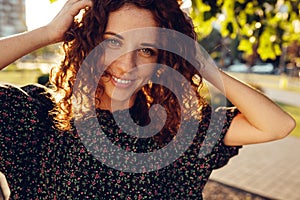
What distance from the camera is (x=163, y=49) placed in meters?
1.61

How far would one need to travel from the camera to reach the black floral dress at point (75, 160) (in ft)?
5.03

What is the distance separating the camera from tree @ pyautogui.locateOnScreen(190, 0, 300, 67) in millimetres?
2916

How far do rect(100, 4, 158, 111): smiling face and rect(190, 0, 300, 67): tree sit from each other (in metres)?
0.85

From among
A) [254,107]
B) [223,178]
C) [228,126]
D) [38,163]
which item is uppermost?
[254,107]

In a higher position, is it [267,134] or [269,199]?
[267,134]

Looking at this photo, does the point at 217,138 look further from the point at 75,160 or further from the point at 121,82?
the point at 75,160

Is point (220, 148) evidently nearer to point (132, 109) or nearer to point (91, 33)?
point (132, 109)

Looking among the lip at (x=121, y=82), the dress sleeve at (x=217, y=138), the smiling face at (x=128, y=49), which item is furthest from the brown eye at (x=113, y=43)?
the dress sleeve at (x=217, y=138)

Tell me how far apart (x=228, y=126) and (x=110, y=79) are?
0.61 metres

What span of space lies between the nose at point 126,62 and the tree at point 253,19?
3.00ft

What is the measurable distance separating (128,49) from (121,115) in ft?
1.09

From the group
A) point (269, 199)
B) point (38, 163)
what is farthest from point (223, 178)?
point (38, 163)

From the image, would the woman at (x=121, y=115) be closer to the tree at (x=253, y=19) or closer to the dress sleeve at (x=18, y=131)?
the dress sleeve at (x=18, y=131)

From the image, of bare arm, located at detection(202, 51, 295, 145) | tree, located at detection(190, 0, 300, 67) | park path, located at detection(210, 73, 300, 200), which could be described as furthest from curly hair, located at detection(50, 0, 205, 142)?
park path, located at detection(210, 73, 300, 200)
